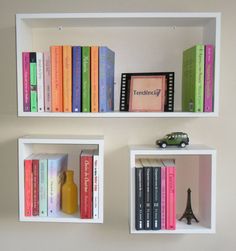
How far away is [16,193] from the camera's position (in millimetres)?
1862

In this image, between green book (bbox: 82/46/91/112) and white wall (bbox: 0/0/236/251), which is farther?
white wall (bbox: 0/0/236/251)

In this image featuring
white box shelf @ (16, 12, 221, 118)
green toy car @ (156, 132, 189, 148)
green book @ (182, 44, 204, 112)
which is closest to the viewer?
green book @ (182, 44, 204, 112)

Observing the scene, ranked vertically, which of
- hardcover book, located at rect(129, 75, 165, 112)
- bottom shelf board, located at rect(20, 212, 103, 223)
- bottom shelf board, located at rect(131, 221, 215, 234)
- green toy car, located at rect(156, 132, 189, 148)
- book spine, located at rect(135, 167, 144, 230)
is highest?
hardcover book, located at rect(129, 75, 165, 112)

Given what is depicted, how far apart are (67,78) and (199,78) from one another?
0.56 metres

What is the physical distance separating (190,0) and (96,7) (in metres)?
0.45

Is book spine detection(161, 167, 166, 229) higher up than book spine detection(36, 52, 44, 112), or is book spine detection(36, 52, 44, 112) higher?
book spine detection(36, 52, 44, 112)

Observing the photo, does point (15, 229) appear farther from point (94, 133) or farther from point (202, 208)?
point (202, 208)

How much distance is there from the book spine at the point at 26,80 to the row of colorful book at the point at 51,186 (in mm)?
244

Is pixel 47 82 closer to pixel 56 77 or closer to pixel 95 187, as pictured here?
pixel 56 77

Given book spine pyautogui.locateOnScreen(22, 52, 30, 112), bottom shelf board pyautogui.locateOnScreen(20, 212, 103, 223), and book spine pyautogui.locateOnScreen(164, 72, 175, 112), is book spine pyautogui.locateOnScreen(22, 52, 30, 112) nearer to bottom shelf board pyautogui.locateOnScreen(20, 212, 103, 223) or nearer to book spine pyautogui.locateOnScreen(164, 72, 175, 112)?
bottom shelf board pyautogui.locateOnScreen(20, 212, 103, 223)

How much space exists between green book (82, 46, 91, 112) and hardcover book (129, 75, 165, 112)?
0.20 metres

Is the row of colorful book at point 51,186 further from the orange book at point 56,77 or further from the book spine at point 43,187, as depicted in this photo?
the orange book at point 56,77

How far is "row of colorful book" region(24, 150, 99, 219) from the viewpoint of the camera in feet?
5.31

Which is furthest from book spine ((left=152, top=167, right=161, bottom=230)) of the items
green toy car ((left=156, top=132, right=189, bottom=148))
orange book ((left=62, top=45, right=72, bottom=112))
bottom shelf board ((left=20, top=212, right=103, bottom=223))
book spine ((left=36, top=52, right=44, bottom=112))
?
book spine ((left=36, top=52, right=44, bottom=112))
